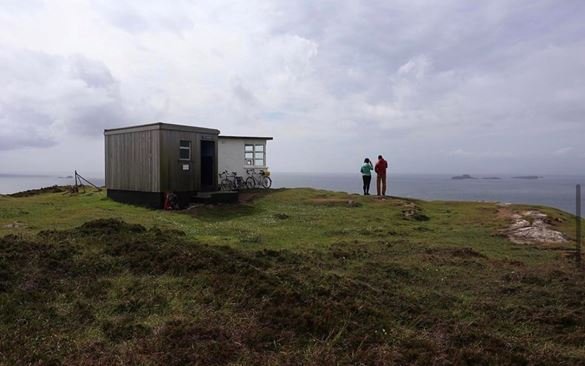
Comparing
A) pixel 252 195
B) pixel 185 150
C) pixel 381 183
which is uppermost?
pixel 185 150

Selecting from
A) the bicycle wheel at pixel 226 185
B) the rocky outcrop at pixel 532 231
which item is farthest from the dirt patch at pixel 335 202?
the rocky outcrop at pixel 532 231

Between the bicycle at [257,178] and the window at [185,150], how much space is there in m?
7.45

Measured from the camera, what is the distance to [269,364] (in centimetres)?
498

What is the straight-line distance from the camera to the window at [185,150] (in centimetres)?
1874

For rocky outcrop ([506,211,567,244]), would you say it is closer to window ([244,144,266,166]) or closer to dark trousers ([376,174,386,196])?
dark trousers ([376,174,386,196])

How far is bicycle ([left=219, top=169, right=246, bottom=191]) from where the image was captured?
81.3 feet

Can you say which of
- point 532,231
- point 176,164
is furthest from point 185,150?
point 532,231

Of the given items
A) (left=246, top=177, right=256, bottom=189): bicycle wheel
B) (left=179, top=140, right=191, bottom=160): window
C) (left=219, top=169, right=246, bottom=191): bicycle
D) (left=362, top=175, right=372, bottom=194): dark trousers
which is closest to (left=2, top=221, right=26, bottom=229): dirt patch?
(left=179, top=140, right=191, bottom=160): window

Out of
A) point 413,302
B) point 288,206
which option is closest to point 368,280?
point 413,302

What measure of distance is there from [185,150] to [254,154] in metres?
8.18

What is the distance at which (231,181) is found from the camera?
82.8 ft

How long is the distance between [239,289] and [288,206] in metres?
12.8

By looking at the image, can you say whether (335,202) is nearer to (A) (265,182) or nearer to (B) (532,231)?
(A) (265,182)

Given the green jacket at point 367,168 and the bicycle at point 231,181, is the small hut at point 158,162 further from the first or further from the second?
the green jacket at point 367,168
